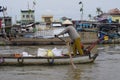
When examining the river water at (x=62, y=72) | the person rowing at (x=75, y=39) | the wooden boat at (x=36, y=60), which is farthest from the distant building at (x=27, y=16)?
the wooden boat at (x=36, y=60)

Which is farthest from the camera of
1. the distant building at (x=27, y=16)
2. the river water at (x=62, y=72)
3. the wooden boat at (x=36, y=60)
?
the distant building at (x=27, y=16)

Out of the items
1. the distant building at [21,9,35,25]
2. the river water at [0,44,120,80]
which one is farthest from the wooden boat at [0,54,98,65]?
the distant building at [21,9,35,25]

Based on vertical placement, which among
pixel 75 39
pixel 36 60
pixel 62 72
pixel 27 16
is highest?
pixel 75 39

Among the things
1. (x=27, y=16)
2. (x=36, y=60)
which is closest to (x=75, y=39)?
(x=36, y=60)

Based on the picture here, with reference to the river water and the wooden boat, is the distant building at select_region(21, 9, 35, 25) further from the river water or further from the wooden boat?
the wooden boat

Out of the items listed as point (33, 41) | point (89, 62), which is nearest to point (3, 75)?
point (89, 62)

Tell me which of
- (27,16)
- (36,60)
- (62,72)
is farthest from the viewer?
(27,16)

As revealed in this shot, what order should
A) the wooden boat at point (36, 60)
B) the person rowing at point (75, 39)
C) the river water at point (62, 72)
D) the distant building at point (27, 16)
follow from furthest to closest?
the distant building at point (27, 16)
the person rowing at point (75, 39)
the wooden boat at point (36, 60)
the river water at point (62, 72)

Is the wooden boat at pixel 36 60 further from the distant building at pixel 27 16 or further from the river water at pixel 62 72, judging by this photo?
the distant building at pixel 27 16

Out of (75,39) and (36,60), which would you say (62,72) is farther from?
(75,39)

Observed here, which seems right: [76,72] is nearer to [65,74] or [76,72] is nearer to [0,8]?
[65,74]

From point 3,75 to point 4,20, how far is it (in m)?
32.3

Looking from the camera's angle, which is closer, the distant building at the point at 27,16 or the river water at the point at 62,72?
the river water at the point at 62,72

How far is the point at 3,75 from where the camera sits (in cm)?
1433
